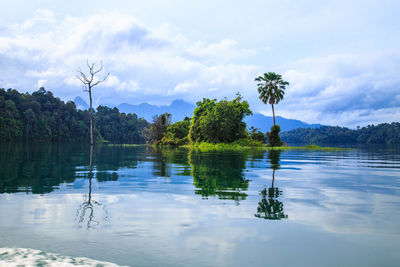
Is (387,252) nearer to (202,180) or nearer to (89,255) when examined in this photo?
(89,255)

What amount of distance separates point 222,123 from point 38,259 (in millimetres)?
63825

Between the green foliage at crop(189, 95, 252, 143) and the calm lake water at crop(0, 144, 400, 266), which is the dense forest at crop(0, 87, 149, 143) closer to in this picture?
the green foliage at crop(189, 95, 252, 143)

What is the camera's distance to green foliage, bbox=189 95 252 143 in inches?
2744

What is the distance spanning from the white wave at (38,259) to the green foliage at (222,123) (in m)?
63.6

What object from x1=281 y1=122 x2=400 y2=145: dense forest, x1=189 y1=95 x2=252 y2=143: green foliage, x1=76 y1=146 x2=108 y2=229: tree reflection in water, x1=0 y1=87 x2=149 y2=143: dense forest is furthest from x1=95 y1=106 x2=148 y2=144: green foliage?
x1=76 y1=146 x2=108 y2=229: tree reflection in water

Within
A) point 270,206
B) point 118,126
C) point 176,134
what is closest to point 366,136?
point 118,126

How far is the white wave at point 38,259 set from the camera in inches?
177

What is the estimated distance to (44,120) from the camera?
134875 millimetres

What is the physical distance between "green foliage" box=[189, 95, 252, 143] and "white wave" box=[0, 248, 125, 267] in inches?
2504

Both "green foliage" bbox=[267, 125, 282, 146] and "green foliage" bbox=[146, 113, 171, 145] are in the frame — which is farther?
"green foliage" bbox=[146, 113, 171, 145]

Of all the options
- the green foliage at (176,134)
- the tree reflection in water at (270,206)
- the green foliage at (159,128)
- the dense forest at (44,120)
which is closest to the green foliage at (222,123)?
the green foliage at (176,134)

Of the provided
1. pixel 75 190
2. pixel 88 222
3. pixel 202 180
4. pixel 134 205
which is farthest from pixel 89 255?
pixel 202 180

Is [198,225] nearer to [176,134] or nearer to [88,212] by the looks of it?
[88,212]

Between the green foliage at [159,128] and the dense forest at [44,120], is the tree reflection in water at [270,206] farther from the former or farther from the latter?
the dense forest at [44,120]
